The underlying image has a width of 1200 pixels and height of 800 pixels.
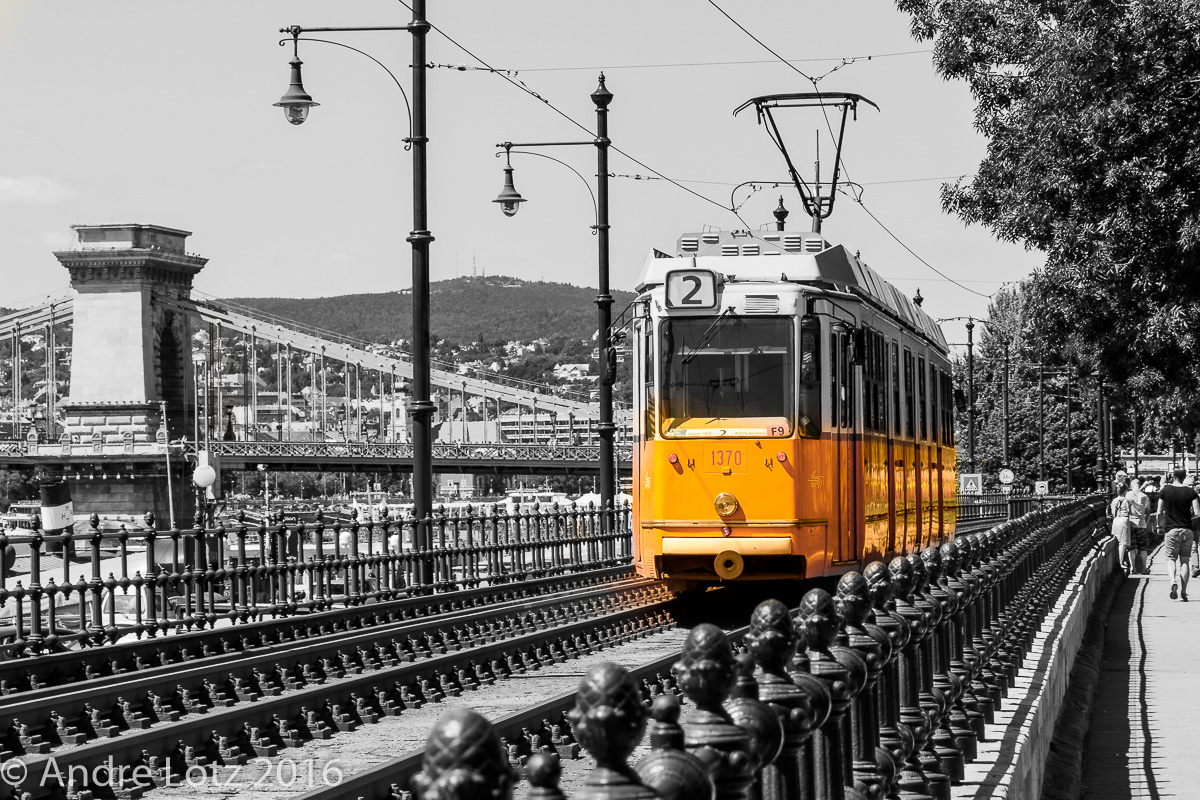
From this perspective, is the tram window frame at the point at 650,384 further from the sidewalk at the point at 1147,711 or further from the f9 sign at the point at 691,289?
the sidewalk at the point at 1147,711

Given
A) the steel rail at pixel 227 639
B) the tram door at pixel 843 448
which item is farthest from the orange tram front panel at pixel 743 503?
the steel rail at pixel 227 639

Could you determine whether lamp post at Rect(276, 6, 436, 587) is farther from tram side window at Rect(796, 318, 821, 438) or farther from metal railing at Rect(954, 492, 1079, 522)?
metal railing at Rect(954, 492, 1079, 522)

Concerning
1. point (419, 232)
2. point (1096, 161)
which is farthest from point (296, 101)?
point (1096, 161)

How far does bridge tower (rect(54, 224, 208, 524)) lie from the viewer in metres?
124

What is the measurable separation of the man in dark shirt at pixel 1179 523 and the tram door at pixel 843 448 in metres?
7.42

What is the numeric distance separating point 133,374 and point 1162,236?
116 metres

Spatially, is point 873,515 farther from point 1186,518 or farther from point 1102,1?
point 1186,518

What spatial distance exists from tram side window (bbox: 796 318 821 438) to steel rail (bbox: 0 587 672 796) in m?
2.73

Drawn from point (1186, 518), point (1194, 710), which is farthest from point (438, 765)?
point (1186, 518)

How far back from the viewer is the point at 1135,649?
54.4 feet

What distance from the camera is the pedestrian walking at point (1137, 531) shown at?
1139 inches

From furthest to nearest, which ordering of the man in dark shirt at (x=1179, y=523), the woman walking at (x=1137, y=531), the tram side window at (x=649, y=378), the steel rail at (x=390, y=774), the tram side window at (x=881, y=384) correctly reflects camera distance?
the woman walking at (x=1137, y=531) → the man in dark shirt at (x=1179, y=523) → the tram side window at (x=881, y=384) → the tram side window at (x=649, y=378) → the steel rail at (x=390, y=774)

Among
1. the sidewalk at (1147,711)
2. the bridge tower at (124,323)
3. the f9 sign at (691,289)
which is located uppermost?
the bridge tower at (124,323)

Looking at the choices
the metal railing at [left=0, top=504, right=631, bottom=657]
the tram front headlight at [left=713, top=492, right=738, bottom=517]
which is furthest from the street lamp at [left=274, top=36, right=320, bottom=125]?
the tram front headlight at [left=713, top=492, right=738, bottom=517]
